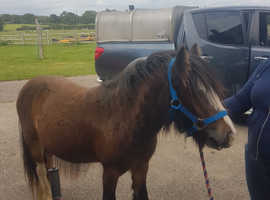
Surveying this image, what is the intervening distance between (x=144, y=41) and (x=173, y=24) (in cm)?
73

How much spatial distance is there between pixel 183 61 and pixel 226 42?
3433 millimetres

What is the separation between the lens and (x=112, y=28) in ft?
20.4

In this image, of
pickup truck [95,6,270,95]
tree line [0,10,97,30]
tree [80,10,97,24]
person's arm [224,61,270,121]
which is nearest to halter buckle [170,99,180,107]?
person's arm [224,61,270,121]

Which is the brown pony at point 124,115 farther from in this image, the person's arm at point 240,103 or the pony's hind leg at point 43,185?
the person's arm at point 240,103

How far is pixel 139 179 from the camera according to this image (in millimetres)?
2234

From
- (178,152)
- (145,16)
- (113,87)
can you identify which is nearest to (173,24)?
(145,16)

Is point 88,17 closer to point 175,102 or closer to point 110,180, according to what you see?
point 110,180

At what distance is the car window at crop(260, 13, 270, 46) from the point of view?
177 inches

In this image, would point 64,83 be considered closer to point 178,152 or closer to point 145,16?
point 178,152

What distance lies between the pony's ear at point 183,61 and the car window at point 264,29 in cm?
348

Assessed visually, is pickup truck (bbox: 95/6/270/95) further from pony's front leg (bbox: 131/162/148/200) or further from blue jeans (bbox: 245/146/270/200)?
pony's front leg (bbox: 131/162/148/200)

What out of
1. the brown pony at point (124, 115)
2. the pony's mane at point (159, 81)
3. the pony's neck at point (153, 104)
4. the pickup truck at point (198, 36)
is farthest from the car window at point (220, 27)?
the pony's neck at point (153, 104)

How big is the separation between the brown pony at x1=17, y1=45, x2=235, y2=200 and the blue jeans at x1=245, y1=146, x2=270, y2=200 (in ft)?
1.40

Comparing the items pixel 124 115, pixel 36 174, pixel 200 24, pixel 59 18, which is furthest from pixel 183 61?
pixel 59 18
